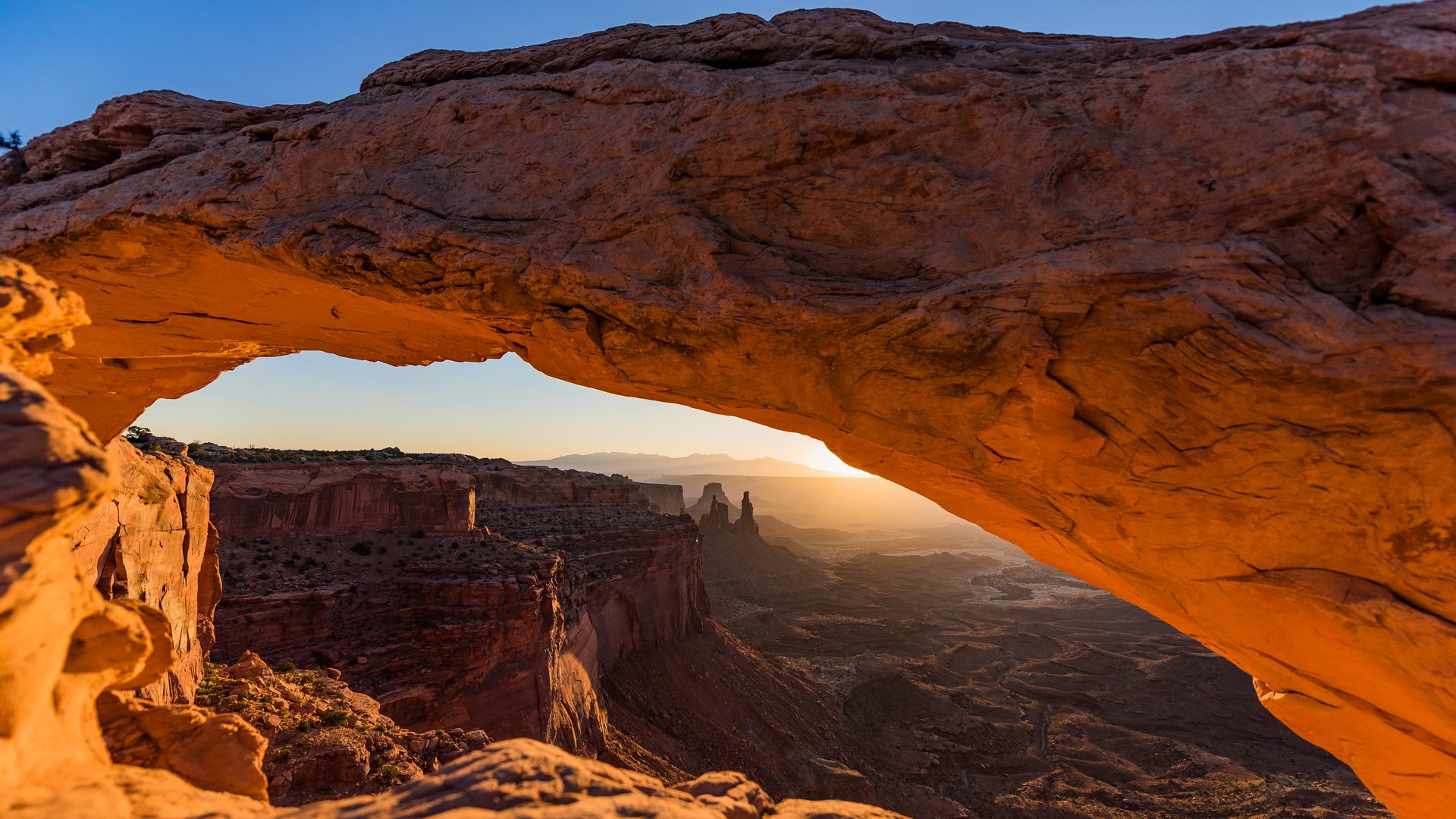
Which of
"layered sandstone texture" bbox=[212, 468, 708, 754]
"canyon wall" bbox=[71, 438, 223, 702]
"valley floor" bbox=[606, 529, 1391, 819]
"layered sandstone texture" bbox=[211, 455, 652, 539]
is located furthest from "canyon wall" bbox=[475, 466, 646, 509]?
"canyon wall" bbox=[71, 438, 223, 702]

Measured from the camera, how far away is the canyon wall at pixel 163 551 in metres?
8.91

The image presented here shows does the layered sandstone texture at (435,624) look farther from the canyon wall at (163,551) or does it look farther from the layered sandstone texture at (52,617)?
the layered sandstone texture at (52,617)

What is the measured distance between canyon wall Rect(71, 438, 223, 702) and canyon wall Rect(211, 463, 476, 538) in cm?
1142

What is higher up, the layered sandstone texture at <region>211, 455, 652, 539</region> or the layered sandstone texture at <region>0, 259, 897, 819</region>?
the layered sandstone texture at <region>0, 259, 897, 819</region>

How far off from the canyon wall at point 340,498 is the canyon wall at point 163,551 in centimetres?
1142

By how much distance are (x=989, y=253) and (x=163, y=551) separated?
576 inches

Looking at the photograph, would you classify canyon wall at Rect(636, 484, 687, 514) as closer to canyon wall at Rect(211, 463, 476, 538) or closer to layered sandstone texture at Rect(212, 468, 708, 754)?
canyon wall at Rect(211, 463, 476, 538)

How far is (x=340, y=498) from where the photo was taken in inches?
968

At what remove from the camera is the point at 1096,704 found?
33.2 m

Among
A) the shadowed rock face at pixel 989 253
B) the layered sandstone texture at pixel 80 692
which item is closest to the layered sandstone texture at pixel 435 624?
the shadowed rock face at pixel 989 253

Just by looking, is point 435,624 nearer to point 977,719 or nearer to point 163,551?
point 163,551

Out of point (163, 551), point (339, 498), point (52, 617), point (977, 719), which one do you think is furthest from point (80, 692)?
point (977, 719)

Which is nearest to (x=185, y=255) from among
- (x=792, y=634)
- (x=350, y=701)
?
(x=350, y=701)

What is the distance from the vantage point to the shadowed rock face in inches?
250
